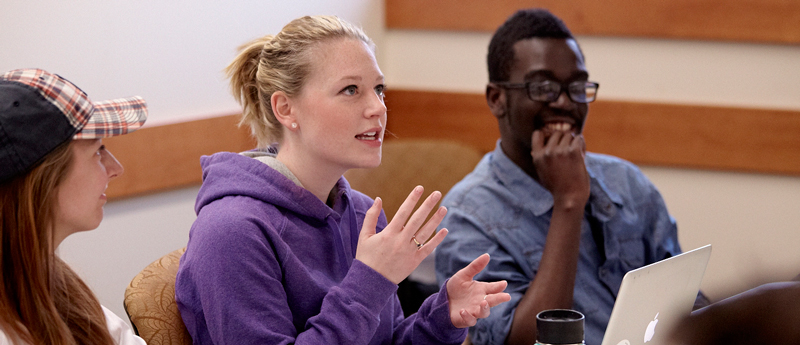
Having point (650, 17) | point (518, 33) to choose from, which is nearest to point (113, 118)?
point (518, 33)

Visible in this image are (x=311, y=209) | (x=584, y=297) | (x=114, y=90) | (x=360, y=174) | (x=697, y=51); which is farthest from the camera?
(x=697, y=51)

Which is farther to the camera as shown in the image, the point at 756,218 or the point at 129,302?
the point at 756,218

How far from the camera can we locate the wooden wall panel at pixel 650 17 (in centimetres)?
297

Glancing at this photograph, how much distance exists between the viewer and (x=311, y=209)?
151 cm

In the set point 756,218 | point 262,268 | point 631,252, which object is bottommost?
point 756,218

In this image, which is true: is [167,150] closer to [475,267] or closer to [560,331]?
[475,267]

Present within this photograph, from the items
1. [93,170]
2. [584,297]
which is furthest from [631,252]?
[93,170]

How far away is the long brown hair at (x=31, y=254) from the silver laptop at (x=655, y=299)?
0.81 m

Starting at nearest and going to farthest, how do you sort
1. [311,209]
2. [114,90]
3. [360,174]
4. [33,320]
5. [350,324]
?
[33,320]
[350,324]
[311,209]
[114,90]
[360,174]

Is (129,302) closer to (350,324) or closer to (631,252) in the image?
(350,324)

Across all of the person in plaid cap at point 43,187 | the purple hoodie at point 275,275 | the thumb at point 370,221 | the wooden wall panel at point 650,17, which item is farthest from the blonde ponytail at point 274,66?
the wooden wall panel at point 650,17

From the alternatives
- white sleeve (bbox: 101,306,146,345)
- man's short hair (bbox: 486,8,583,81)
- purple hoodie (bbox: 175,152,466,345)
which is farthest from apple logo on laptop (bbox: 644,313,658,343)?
man's short hair (bbox: 486,8,583,81)

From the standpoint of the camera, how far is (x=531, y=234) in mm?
1925

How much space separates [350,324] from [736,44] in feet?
7.78
